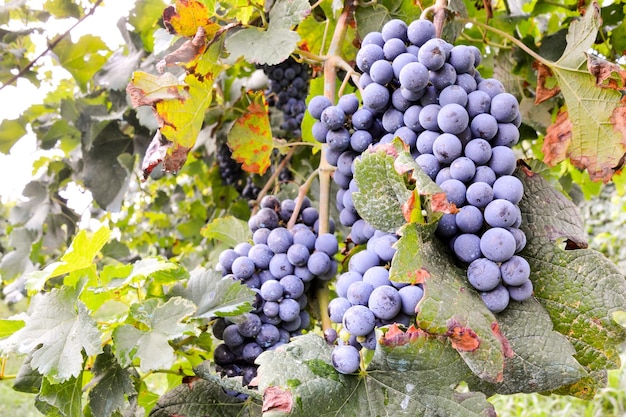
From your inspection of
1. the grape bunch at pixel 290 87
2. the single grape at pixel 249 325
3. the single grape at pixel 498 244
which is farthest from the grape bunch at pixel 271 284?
the grape bunch at pixel 290 87

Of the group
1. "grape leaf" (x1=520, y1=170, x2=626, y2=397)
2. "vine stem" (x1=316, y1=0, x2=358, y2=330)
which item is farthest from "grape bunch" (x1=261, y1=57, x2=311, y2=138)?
"grape leaf" (x1=520, y1=170, x2=626, y2=397)

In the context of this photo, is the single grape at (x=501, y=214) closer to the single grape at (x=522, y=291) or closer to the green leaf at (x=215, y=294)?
the single grape at (x=522, y=291)

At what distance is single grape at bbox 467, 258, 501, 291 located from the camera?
2.03 ft

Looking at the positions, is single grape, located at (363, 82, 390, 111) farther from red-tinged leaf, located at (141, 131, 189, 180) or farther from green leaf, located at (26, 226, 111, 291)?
green leaf, located at (26, 226, 111, 291)

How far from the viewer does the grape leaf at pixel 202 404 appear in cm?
86

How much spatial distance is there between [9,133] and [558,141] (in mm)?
1659

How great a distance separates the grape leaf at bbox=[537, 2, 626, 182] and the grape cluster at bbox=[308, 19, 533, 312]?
0.25m

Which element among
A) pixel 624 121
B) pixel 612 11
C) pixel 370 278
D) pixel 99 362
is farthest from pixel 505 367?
pixel 612 11

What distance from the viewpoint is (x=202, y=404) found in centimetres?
87

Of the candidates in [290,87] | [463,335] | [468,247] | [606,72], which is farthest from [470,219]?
[290,87]

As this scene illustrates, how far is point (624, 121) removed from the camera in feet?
2.79

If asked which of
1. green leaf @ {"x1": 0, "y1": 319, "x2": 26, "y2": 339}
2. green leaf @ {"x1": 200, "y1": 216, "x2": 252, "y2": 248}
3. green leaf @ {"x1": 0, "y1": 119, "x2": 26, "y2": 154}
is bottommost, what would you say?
green leaf @ {"x1": 0, "y1": 119, "x2": 26, "y2": 154}

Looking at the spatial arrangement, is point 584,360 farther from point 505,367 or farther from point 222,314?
point 222,314

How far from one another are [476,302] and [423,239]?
97 mm
